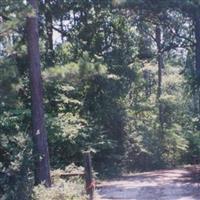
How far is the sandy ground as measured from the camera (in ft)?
46.3

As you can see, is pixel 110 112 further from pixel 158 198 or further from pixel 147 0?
→ pixel 158 198

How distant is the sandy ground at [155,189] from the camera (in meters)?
14.1

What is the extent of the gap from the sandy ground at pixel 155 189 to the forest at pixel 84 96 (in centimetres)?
140

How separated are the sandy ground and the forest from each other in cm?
140

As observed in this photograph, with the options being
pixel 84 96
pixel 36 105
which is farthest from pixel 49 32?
pixel 36 105

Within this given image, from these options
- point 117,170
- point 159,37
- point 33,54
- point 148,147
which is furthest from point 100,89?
point 159,37

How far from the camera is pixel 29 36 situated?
14547mm

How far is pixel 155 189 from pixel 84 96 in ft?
29.8

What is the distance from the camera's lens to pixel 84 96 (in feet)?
78.4

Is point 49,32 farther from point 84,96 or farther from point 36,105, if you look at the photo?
point 36,105

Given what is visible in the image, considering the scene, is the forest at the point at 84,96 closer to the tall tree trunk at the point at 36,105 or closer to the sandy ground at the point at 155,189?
the tall tree trunk at the point at 36,105

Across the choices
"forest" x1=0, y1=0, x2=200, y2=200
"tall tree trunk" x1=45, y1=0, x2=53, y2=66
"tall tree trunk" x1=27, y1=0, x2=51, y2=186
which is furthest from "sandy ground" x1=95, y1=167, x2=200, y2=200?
"tall tree trunk" x1=45, y1=0, x2=53, y2=66

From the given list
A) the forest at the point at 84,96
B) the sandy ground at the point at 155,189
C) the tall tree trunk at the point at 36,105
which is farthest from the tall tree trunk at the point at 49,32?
the tall tree trunk at the point at 36,105

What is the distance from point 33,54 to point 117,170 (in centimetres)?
1001
